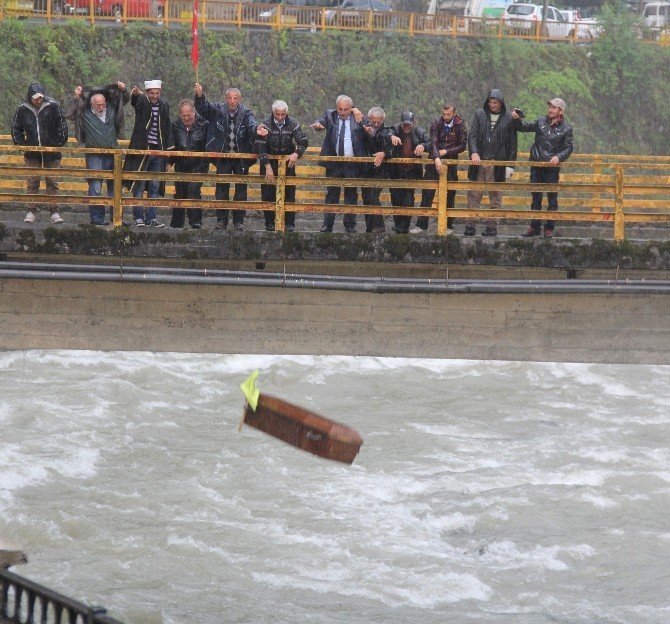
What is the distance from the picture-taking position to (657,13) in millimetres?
43750

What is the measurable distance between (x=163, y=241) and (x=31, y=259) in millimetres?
1285

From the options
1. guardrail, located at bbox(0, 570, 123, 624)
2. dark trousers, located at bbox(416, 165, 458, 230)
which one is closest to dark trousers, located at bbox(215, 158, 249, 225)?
dark trousers, located at bbox(416, 165, 458, 230)

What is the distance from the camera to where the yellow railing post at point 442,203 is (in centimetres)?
1319

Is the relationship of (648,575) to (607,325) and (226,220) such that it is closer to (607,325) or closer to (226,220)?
(607,325)

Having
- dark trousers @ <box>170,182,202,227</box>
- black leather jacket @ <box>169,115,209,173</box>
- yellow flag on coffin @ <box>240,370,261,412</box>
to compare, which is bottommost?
yellow flag on coffin @ <box>240,370,261,412</box>

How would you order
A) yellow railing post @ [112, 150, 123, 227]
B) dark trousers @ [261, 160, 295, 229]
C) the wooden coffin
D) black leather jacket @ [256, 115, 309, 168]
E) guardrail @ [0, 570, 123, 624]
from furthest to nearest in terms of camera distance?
dark trousers @ [261, 160, 295, 229] → black leather jacket @ [256, 115, 309, 168] → yellow railing post @ [112, 150, 123, 227] → the wooden coffin → guardrail @ [0, 570, 123, 624]

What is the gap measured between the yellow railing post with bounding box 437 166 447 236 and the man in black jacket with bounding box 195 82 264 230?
1.94 metres

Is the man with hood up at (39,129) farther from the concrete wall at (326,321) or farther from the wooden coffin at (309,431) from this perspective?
the wooden coffin at (309,431)

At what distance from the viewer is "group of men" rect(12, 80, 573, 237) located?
13703 mm

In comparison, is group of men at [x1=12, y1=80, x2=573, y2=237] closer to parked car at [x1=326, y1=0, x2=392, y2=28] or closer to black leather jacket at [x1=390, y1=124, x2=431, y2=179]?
black leather jacket at [x1=390, y1=124, x2=431, y2=179]

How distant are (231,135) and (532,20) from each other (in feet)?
86.9

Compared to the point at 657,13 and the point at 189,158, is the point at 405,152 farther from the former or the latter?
the point at 657,13

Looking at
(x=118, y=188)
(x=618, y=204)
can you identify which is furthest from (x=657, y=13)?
(x=118, y=188)

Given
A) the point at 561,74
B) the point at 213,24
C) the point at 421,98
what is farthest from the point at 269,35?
the point at 561,74
